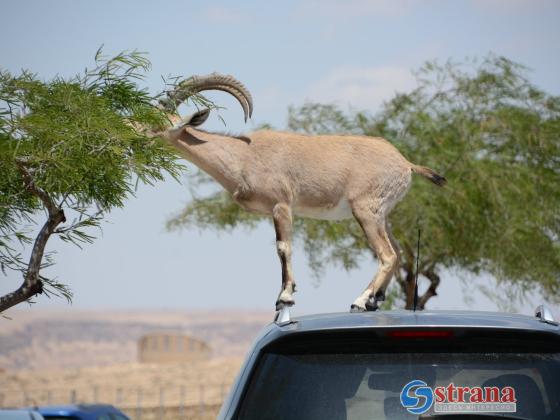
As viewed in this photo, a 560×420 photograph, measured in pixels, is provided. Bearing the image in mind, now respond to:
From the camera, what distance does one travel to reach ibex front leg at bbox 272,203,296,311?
42.0ft

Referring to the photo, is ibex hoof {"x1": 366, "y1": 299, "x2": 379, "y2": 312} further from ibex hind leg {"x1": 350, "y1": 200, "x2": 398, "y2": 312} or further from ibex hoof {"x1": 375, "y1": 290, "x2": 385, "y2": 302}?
ibex hind leg {"x1": 350, "y1": 200, "x2": 398, "y2": 312}

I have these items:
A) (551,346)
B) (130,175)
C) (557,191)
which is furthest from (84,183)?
(557,191)

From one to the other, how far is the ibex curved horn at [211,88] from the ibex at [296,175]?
0.03ft

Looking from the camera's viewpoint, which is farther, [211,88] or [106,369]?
[106,369]

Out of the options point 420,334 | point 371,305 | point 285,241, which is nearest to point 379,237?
point 285,241

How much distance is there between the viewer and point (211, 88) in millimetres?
13016

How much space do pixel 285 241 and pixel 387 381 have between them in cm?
778

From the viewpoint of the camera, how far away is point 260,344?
552cm

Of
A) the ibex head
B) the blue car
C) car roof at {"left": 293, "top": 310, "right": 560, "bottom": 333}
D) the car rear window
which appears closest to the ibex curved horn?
the ibex head

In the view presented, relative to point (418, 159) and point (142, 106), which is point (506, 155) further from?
point (142, 106)

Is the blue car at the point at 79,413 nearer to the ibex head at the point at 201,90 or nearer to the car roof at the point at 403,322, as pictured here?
the ibex head at the point at 201,90

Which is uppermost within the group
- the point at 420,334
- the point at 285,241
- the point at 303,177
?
the point at 303,177

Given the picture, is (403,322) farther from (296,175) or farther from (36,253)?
(296,175)
